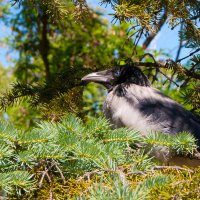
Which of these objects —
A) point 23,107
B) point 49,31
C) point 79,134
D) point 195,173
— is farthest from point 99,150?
point 49,31

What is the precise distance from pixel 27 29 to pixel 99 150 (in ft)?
20.0

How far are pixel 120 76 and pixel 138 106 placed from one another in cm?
30

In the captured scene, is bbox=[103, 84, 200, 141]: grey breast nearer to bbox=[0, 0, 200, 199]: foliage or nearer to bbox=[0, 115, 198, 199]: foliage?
bbox=[0, 0, 200, 199]: foliage

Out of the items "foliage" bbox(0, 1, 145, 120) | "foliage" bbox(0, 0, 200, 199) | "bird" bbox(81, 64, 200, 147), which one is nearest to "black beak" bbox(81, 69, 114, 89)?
"bird" bbox(81, 64, 200, 147)

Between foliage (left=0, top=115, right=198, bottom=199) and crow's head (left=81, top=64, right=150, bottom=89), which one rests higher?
crow's head (left=81, top=64, right=150, bottom=89)

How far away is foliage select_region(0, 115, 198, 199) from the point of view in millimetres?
1698

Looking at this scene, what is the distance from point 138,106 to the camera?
10.8ft

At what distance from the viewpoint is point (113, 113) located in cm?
332

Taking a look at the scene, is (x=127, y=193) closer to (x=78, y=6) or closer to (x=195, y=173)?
(x=195, y=173)

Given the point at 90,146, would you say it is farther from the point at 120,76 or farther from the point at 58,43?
the point at 58,43

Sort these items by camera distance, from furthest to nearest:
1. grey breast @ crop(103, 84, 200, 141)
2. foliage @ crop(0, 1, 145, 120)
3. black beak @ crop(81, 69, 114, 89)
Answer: foliage @ crop(0, 1, 145, 120), black beak @ crop(81, 69, 114, 89), grey breast @ crop(103, 84, 200, 141)

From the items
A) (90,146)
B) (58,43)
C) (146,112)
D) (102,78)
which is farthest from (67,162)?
(58,43)

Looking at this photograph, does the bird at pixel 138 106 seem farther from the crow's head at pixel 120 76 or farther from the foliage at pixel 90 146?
the foliage at pixel 90 146

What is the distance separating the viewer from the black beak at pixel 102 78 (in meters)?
3.33
